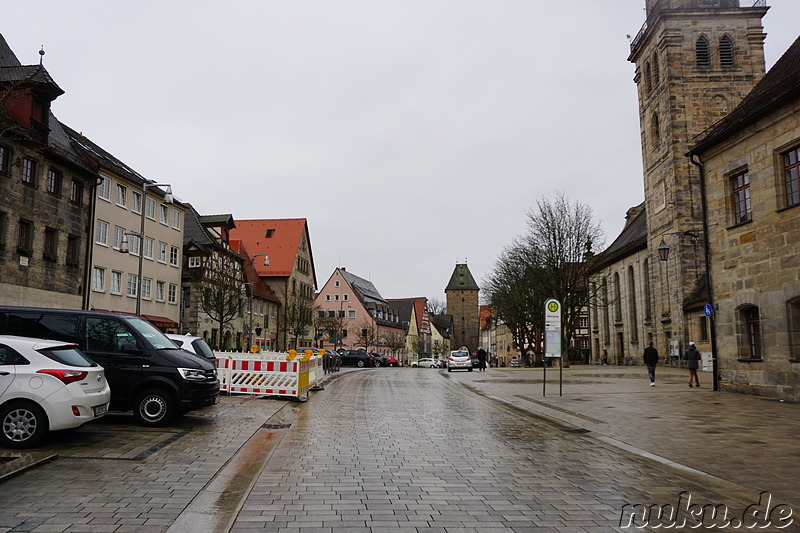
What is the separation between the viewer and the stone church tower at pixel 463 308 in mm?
134000

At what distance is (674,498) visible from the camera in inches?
257

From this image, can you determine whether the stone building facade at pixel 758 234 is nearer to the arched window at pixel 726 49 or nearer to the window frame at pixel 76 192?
the window frame at pixel 76 192

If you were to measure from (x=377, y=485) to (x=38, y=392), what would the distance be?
16.2 ft

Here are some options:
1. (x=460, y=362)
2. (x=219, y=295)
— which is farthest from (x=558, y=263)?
(x=219, y=295)

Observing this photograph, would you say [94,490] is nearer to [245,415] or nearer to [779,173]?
[245,415]

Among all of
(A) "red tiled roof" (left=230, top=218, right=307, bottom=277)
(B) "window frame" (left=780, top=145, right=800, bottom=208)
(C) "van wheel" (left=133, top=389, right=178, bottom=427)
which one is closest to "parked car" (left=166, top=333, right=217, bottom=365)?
(C) "van wheel" (left=133, top=389, right=178, bottom=427)

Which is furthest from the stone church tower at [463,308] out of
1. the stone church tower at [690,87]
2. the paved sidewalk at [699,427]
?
the paved sidewalk at [699,427]

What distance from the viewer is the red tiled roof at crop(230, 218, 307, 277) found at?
233 feet

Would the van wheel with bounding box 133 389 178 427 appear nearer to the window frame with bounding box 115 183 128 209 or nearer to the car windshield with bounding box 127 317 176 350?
the car windshield with bounding box 127 317 176 350

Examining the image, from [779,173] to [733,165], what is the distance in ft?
7.52

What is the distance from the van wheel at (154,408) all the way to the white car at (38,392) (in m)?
2.19

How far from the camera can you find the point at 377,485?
23.0 feet

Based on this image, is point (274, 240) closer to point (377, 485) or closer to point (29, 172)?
point (29, 172)

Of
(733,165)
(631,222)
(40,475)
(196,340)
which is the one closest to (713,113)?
(631,222)
